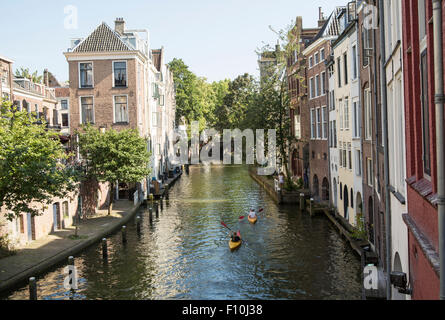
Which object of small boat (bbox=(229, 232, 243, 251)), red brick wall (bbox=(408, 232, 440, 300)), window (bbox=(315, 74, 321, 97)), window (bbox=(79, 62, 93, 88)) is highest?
window (bbox=(79, 62, 93, 88))

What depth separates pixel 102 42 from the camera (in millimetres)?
43469

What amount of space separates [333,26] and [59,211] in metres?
26.4

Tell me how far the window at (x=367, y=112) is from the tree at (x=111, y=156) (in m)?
17.6

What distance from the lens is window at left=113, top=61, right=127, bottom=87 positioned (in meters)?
43.6

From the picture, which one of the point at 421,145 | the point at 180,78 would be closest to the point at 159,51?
the point at 180,78

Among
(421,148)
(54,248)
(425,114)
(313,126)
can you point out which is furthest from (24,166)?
(313,126)

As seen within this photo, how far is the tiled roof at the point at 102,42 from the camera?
142ft

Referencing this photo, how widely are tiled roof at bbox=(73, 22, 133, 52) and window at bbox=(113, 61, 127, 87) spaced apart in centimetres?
140

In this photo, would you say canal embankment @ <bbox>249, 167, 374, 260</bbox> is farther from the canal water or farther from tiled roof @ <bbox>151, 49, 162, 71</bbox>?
tiled roof @ <bbox>151, 49, 162, 71</bbox>

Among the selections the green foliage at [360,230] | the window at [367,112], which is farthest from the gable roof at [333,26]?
the green foliage at [360,230]

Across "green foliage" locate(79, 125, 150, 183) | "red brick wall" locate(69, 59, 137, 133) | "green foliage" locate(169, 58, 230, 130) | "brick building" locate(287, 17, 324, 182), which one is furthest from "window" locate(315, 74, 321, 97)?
"green foliage" locate(169, 58, 230, 130)

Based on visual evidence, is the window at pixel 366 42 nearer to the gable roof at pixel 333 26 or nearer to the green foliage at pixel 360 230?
the green foliage at pixel 360 230

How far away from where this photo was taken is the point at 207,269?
2231cm
